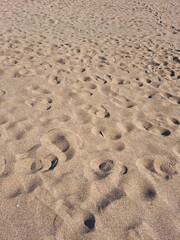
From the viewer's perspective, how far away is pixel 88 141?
2.36 meters

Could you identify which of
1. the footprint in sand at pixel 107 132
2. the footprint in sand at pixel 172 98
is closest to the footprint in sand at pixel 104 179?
the footprint in sand at pixel 107 132

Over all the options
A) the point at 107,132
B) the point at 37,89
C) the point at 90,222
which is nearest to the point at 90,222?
the point at 90,222

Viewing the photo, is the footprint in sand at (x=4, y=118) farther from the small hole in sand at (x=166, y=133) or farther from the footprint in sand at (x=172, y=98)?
the footprint in sand at (x=172, y=98)

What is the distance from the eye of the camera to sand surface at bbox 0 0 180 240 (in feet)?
5.33

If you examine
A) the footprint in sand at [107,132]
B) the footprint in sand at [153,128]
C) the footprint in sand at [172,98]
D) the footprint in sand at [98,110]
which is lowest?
the footprint in sand at [98,110]

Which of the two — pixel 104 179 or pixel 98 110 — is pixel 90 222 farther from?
pixel 98 110

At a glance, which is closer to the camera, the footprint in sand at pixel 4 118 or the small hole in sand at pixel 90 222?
the small hole in sand at pixel 90 222

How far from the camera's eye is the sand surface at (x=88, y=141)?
1624 mm

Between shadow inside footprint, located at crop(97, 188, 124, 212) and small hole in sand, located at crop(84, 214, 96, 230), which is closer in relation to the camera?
small hole in sand, located at crop(84, 214, 96, 230)

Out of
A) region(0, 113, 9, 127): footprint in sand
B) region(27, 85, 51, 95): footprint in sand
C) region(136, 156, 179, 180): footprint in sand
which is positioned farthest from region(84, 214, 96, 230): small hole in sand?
region(27, 85, 51, 95): footprint in sand

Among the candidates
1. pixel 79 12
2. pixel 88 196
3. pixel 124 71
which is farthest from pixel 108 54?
pixel 79 12

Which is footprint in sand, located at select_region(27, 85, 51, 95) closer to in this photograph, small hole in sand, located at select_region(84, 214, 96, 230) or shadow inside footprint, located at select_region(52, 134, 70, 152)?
shadow inside footprint, located at select_region(52, 134, 70, 152)

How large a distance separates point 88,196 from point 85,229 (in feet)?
0.89

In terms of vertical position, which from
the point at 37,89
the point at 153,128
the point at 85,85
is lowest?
the point at 37,89
